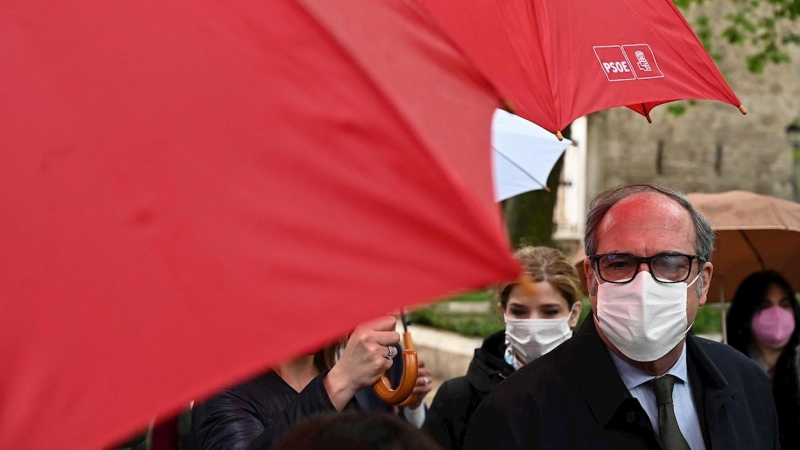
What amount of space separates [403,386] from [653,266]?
775 mm

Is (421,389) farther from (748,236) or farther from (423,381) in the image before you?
(748,236)

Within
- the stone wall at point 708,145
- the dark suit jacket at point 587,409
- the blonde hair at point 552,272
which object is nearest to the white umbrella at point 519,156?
the blonde hair at point 552,272

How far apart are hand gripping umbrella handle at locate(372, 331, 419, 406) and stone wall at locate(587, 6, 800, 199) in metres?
18.2

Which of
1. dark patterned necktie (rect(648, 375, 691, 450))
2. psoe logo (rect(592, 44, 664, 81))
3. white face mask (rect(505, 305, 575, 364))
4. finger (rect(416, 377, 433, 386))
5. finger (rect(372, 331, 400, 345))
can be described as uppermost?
psoe logo (rect(592, 44, 664, 81))

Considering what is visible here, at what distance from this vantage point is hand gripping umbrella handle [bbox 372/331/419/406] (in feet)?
10.6

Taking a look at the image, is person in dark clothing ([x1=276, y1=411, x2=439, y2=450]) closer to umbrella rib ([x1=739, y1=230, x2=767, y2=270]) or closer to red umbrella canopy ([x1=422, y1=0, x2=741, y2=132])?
red umbrella canopy ([x1=422, y1=0, x2=741, y2=132])

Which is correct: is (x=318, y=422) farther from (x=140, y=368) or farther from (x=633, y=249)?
(x=633, y=249)

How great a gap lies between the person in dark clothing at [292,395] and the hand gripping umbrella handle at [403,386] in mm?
62

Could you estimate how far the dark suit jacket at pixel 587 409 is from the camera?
2.83 meters

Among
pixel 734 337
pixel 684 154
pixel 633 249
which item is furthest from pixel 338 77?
pixel 684 154

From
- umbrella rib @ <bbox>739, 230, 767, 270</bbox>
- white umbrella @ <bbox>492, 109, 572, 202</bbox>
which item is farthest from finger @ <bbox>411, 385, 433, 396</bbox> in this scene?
umbrella rib @ <bbox>739, 230, 767, 270</bbox>

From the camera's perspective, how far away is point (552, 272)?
4512 millimetres

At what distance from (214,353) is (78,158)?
36cm

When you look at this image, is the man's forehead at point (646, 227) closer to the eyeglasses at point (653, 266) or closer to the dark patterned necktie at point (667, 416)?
the eyeglasses at point (653, 266)
